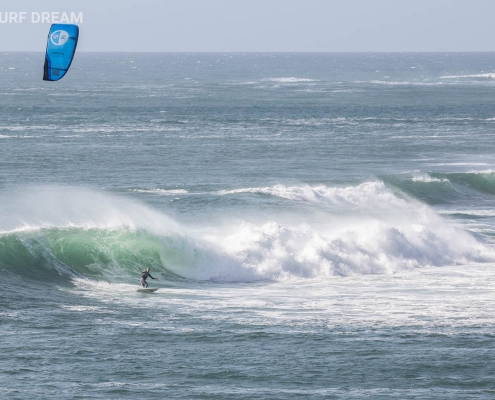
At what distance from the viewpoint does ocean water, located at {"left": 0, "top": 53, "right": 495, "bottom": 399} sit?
757 inches

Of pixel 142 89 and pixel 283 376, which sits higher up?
pixel 142 89

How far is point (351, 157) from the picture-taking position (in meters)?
57.5

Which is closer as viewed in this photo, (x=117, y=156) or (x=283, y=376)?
(x=283, y=376)

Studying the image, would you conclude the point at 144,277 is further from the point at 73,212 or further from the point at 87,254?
the point at 73,212

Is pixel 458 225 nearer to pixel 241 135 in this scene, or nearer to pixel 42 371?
pixel 42 371

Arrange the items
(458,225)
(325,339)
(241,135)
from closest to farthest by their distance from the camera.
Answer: (325,339) → (458,225) → (241,135)

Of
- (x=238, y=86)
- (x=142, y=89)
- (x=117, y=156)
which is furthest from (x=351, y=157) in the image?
(x=238, y=86)

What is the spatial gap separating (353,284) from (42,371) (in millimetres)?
11170

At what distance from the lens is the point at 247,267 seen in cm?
2984
